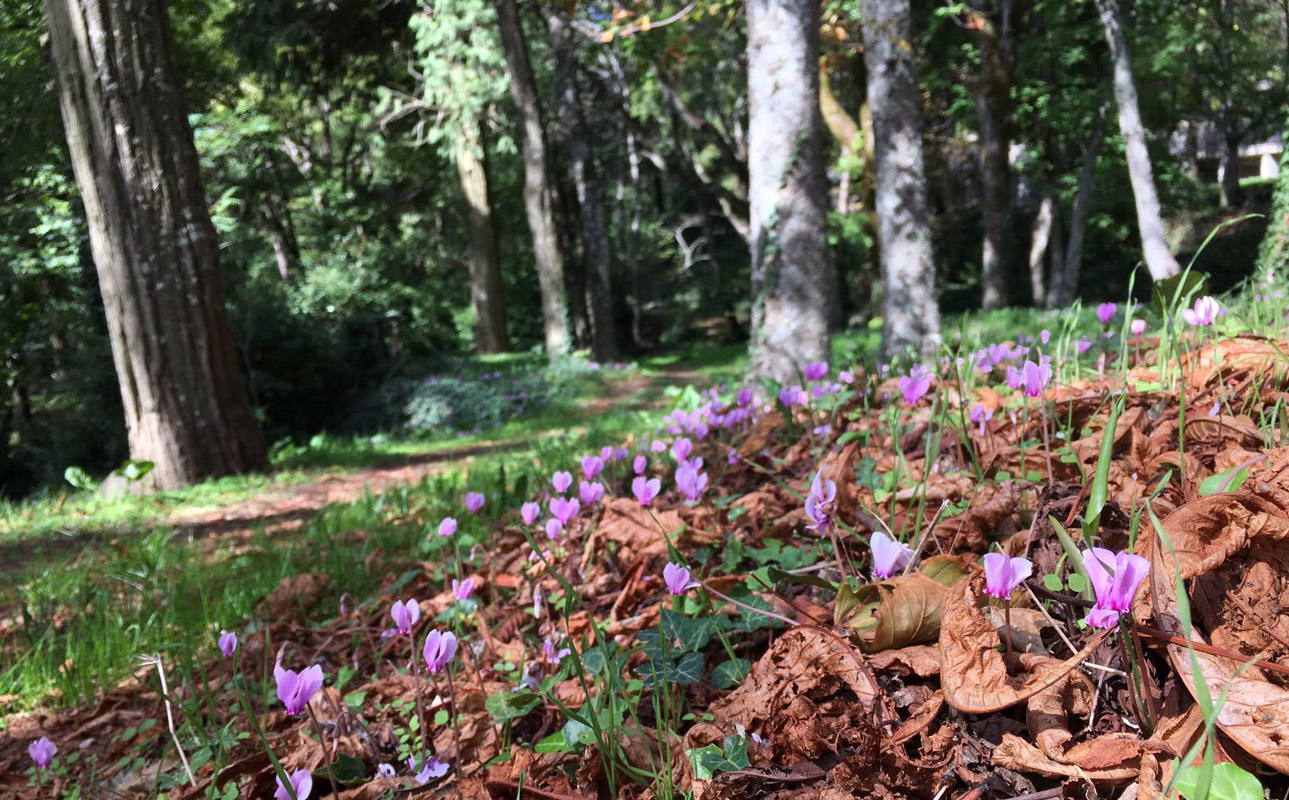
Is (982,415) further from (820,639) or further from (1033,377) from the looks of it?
(820,639)

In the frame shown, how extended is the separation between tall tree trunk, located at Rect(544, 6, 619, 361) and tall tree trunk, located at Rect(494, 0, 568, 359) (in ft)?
2.68

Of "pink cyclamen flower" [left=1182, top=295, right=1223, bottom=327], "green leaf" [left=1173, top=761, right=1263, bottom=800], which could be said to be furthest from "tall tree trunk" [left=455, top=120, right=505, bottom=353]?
"green leaf" [left=1173, top=761, right=1263, bottom=800]

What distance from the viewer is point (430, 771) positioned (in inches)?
46.8

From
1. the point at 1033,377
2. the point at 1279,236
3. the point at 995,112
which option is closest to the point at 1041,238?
the point at 995,112

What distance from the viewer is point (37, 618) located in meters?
2.54

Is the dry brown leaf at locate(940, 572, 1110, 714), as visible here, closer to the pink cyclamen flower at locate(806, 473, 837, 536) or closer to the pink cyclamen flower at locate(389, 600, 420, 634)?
the pink cyclamen flower at locate(806, 473, 837, 536)

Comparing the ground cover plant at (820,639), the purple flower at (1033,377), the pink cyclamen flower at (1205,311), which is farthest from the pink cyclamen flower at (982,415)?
the pink cyclamen flower at (1205,311)

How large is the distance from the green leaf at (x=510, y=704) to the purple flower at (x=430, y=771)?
→ 0.11 meters

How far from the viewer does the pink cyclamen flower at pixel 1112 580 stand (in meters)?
0.80

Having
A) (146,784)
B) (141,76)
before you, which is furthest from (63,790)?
(141,76)

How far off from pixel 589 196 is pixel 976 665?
1691cm

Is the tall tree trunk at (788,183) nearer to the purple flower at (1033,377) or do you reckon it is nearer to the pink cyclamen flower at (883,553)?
the purple flower at (1033,377)

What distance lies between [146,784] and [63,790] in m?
0.17

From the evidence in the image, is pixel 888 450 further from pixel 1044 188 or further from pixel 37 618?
pixel 1044 188
